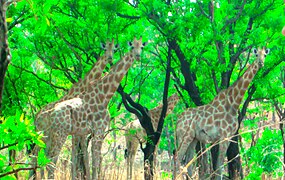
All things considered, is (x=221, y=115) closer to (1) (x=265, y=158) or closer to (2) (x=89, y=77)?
(1) (x=265, y=158)

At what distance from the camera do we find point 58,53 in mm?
12375

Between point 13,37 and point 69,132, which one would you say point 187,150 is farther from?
point 13,37

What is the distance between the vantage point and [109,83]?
11.0 meters

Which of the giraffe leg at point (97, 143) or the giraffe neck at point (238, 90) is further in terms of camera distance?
the giraffe neck at point (238, 90)

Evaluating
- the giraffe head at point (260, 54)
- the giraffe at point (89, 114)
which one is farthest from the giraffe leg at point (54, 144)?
the giraffe head at point (260, 54)

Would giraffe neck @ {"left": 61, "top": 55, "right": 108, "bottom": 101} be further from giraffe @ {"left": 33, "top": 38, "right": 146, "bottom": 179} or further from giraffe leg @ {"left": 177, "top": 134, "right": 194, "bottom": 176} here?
giraffe leg @ {"left": 177, "top": 134, "right": 194, "bottom": 176}

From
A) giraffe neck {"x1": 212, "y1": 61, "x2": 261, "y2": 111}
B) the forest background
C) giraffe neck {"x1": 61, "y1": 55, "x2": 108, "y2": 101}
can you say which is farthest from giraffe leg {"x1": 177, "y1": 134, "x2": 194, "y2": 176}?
giraffe neck {"x1": 61, "y1": 55, "x2": 108, "y2": 101}

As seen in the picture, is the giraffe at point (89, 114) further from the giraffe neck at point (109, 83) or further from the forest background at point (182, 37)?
the forest background at point (182, 37)

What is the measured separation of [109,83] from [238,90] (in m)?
2.57

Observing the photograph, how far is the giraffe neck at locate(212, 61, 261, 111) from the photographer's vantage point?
10875mm

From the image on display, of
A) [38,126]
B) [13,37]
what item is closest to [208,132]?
[38,126]

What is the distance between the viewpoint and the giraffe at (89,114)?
10094 millimetres

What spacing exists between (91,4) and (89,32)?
24.7 inches

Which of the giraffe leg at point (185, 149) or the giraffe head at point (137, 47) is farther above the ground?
the giraffe head at point (137, 47)
